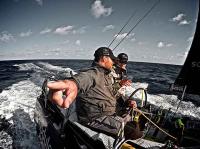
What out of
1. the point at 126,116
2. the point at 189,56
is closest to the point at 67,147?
the point at 126,116

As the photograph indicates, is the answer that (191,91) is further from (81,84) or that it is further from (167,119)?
(81,84)

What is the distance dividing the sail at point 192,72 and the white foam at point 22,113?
410 cm

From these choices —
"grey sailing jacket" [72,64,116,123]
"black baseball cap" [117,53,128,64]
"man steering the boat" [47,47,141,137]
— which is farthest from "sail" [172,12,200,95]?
"black baseball cap" [117,53,128,64]

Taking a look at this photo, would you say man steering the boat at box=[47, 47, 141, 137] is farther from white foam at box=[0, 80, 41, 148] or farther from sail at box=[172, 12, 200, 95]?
white foam at box=[0, 80, 41, 148]

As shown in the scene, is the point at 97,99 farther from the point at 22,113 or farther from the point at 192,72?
the point at 22,113

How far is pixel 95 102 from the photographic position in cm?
317

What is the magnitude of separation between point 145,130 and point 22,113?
18.0 feet

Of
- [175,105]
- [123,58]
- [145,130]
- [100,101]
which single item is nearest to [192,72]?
[145,130]

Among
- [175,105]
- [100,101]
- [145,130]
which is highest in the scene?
[100,101]

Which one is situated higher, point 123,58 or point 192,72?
point 123,58

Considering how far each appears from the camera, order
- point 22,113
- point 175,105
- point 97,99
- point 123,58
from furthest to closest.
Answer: point 175,105, point 22,113, point 123,58, point 97,99

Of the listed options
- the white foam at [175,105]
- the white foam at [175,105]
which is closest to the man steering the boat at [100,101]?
the white foam at [175,105]

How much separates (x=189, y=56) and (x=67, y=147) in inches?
110

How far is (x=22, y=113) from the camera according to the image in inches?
299
